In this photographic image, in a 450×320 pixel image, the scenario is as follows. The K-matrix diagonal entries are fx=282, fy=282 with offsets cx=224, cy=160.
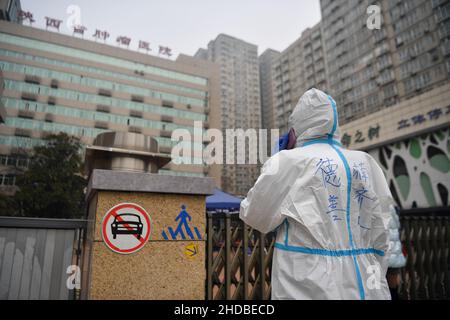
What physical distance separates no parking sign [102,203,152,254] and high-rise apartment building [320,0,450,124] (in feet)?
93.7

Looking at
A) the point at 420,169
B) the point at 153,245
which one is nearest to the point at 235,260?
the point at 153,245

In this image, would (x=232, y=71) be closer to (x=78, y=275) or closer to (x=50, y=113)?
(x=50, y=113)

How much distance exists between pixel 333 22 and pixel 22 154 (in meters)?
45.5

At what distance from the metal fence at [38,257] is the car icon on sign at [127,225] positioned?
617mm

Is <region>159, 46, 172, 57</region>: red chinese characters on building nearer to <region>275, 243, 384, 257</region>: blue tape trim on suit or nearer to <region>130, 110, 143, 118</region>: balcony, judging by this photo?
<region>130, 110, 143, 118</region>: balcony

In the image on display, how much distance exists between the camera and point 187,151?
35875mm

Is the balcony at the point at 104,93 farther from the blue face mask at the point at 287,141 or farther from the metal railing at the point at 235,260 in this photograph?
the blue face mask at the point at 287,141

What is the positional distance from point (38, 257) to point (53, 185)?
18.9m

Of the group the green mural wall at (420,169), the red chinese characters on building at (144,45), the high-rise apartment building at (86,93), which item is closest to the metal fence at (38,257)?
the green mural wall at (420,169)

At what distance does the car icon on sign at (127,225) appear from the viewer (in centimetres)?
227

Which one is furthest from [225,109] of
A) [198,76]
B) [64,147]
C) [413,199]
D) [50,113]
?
[413,199]

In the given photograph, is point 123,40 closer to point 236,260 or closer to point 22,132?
point 22,132

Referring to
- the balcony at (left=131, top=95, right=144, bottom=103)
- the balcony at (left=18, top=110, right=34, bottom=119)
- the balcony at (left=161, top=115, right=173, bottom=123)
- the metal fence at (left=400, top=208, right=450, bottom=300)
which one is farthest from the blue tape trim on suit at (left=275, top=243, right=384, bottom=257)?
the balcony at (left=131, top=95, right=144, bottom=103)
